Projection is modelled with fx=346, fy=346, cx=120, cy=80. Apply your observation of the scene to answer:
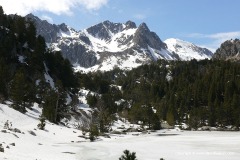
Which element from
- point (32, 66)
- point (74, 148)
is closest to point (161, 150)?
point (74, 148)

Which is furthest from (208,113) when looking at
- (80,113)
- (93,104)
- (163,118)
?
(80,113)

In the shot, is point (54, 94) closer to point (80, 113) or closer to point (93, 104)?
point (80, 113)

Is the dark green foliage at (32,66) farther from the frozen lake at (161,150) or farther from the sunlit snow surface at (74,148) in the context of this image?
the frozen lake at (161,150)

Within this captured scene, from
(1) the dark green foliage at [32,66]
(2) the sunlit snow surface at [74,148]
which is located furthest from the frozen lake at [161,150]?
(1) the dark green foliage at [32,66]

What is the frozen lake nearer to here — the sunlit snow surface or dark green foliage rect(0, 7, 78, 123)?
the sunlit snow surface

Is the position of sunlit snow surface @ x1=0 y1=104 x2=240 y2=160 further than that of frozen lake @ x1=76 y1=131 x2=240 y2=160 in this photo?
No

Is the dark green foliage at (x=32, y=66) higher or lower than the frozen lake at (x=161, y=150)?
higher

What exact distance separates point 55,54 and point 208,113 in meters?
70.9

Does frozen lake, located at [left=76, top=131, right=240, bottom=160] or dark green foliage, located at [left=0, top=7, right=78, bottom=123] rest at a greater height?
dark green foliage, located at [left=0, top=7, right=78, bottom=123]

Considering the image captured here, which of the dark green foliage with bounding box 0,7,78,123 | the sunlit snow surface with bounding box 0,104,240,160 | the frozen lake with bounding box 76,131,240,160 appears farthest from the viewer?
the dark green foliage with bounding box 0,7,78,123

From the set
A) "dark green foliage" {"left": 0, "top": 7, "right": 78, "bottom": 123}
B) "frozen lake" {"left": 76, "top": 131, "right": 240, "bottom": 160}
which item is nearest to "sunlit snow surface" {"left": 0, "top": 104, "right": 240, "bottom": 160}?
"frozen lake" {"left": 76, "top": 131, "right": 240, "bottom": 160}

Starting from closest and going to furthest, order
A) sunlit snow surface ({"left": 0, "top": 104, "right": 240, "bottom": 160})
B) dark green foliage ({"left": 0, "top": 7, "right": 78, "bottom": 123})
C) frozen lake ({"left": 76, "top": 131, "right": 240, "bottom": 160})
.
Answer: sunlit snow surface ({"left": 0, "top": 104, "right": 240, "bottom": 160}) → frozen lake ({"left": 76, "top": 131, "right": 240, "bottom": 160}) → dark green foliage ({"left": 0, "top": 7, "right": 78, "bottom": 123})

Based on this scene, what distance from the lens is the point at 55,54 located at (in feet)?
487

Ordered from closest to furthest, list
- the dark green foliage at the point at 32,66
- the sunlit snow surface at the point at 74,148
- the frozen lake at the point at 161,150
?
the sunlit snow surface at the point at 74,148
the frozen lake at the point at 161,150
the dark green foliage at the point at 32,66
